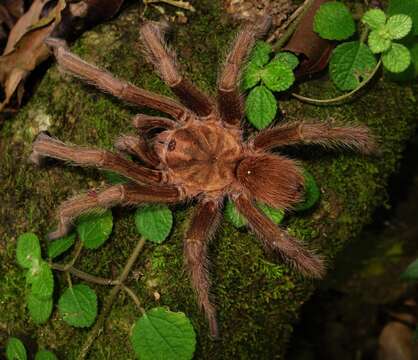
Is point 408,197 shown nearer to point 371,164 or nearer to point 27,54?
point 371,164

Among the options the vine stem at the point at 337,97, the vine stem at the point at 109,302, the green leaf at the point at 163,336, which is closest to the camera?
the green leaf at the point at 163,336

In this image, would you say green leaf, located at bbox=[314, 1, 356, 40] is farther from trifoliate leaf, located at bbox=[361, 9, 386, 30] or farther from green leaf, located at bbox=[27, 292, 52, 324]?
green leaf, located at bbox=[27, 292, 52, 324]

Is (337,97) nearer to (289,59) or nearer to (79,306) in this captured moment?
(289,59)

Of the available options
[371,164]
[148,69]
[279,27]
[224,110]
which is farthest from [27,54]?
[371,164]

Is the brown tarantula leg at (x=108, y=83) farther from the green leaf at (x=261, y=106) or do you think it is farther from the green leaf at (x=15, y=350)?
the green leaf at (x=15, y=350)

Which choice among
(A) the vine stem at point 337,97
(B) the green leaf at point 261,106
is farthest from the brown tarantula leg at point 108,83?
(A) the vine stem at point 337,97

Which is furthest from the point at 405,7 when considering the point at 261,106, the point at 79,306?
the point at 79,306
